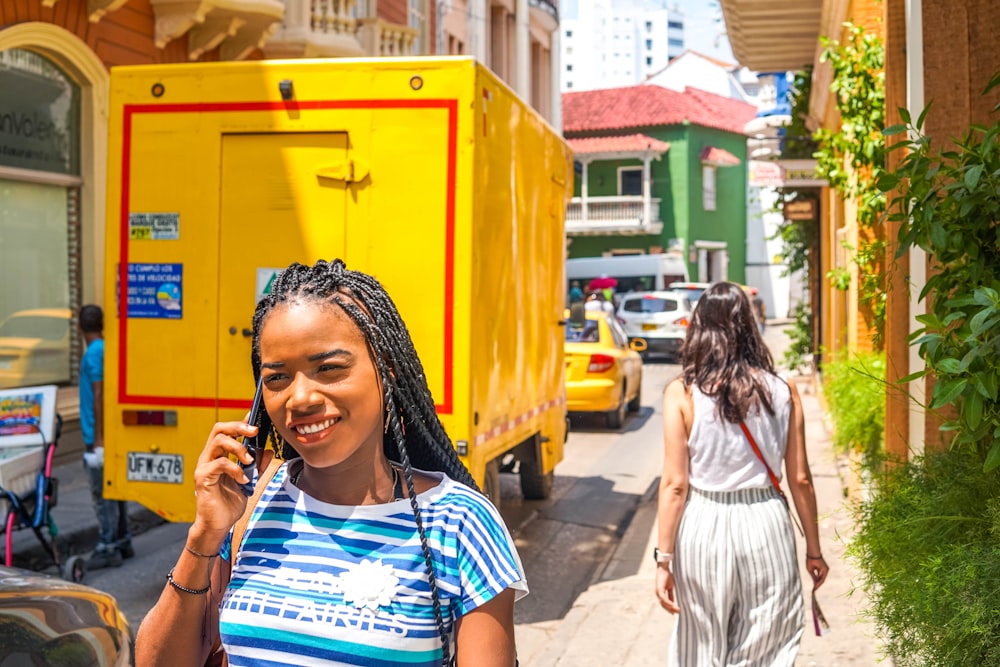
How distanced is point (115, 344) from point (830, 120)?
10.0m

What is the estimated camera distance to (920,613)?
374 cm

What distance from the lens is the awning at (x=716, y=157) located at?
51.9 metres

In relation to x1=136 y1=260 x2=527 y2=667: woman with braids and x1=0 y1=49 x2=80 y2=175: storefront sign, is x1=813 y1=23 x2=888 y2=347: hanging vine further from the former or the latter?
x1=0 y1=49 x2=80 y2=175: storefront sign

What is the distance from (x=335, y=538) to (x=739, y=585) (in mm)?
2411

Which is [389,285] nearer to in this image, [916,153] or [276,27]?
[916,153]

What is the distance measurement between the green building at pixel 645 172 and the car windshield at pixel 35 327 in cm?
3717

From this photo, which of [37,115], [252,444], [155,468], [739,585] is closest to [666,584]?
[739,585]

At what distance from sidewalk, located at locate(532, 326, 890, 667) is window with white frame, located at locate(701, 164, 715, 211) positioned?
1736 inches

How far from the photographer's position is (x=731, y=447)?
4375mm

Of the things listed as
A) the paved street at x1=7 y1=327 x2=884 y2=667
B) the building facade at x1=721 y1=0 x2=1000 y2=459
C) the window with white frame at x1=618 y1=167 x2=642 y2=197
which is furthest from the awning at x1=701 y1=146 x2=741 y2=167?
the building facade at x1=721 y1=0 x2=1000 y2=459

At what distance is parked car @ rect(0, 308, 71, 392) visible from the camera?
41.6 ft

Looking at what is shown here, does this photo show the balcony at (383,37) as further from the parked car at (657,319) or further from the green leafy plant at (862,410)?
the green leafy plant at (862,410)

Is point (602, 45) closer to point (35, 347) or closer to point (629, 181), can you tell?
point (629, 181)

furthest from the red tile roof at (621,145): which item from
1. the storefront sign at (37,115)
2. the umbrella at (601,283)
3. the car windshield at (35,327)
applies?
the car windshield at (35,327)
